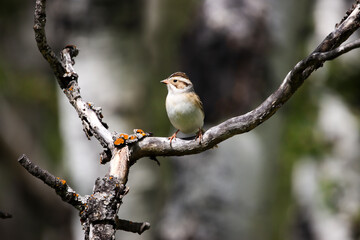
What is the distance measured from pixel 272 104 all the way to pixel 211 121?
138 inches

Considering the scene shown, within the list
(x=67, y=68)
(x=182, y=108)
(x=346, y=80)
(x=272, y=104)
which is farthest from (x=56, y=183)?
(x=346, y=80)

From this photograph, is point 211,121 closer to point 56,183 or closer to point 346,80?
point 346,80

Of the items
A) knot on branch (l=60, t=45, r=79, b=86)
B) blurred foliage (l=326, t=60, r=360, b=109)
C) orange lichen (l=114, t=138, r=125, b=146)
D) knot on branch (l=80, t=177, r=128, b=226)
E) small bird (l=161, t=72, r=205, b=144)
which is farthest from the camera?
blurred foliage (l=326, t=60, r=360, b=109)

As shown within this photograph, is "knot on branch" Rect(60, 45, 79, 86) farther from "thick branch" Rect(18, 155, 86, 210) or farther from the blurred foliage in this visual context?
the blurred foliage

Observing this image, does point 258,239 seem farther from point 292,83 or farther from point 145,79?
point 292,83

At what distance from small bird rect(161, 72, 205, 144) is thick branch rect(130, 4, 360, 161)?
100 cm

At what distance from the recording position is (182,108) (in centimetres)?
235

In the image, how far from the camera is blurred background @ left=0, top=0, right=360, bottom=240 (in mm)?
4742

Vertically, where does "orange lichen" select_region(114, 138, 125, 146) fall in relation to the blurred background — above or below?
below

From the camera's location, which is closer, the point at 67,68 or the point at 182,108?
the point at 67,68

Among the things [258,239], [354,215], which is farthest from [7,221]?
[354,215]

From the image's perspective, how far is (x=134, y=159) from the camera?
1.23m

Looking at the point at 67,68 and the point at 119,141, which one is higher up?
the point at 67,68

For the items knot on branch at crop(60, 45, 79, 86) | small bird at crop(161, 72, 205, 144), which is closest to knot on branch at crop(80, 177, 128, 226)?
knot on branch at crop(60, 45, 79, 86)
